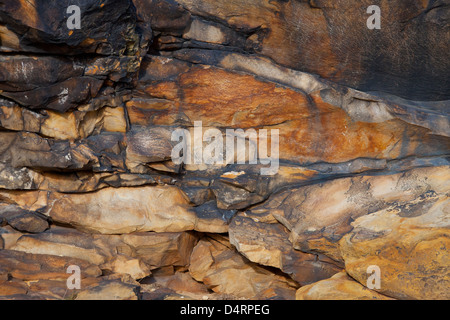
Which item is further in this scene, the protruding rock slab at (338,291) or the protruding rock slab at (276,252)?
the protruding rock slab at (276,252)

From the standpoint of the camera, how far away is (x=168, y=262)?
5309 mm

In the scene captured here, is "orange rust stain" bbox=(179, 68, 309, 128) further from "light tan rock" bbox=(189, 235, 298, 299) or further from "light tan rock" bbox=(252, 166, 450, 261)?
"light tan rock" bbox=(189, 235, 298, 299)

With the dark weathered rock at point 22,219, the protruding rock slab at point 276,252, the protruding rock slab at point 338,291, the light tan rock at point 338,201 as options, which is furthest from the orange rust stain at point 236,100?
the dark weathered rock at point 22,219

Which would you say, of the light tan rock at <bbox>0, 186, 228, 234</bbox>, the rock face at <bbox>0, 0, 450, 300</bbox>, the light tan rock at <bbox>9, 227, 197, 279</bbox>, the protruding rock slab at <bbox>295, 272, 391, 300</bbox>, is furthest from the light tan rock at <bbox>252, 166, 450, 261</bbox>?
the light tan rock at <bbox>9, 227, 197, 279</bbox>

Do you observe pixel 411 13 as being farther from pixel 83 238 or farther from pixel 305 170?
pixel 83 238

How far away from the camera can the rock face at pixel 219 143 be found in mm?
4766

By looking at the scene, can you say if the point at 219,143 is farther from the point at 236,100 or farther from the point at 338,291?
the point at 338,291

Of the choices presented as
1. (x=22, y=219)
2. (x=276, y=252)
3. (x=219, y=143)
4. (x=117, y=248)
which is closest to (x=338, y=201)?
(x=276, y=252)

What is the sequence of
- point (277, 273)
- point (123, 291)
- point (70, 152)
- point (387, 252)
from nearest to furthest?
point (387, 252) → point (123, 291) → point (70, 152) → point (277, 273)

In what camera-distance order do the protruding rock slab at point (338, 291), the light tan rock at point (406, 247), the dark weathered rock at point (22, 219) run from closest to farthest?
1. the light tan rock at point (406, 247)
2. the protruding rock slab at point (338, 291)
3. the dark weathered rock at point (22, 219)

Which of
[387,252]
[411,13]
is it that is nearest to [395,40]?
[411,13]

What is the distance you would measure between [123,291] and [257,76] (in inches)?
98.9

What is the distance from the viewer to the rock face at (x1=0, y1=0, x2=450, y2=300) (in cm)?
477

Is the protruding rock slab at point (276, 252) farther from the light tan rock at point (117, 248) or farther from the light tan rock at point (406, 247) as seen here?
the light tan rock at point (117, 248)
